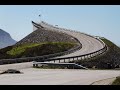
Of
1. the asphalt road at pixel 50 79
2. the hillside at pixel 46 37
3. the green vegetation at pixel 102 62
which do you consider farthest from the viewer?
the hillside at pixel 46 37

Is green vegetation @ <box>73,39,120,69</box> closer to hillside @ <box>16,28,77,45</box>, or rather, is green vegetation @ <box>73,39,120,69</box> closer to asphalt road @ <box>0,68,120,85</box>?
hillside @ <box>16,28,77,45</box>

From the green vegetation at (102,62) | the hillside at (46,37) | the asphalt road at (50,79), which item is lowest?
the asphalt road at (50,79)

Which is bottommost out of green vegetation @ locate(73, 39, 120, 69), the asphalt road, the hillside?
the asphalt road

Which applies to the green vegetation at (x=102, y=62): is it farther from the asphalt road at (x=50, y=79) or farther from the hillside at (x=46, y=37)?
the asphalt road at (x=50, y=79)

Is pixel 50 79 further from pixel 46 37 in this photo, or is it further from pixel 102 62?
pixel 46 37

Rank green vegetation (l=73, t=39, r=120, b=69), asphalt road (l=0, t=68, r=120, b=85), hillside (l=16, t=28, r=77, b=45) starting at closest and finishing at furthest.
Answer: asphalt road (l=0, t=68, r=120, b=85) < green vegetation (l=73, t=39, r=120, b=69) < hillside (l=16, t=28, r=77, b=45)

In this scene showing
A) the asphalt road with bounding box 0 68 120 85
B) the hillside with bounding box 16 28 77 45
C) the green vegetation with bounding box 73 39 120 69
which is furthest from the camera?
the hillside with bounding box 16 28 77 45

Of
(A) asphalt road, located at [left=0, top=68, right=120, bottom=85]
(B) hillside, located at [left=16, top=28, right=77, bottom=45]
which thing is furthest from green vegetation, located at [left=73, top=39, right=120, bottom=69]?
(A) asphalt road, located at [left=0, top=68, right=120, bottom=85]

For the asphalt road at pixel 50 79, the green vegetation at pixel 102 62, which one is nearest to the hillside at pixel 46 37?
the green vegetation at pixel 102 62

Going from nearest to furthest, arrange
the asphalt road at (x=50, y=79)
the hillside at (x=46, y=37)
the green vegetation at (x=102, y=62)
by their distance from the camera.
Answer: the asphalt road at (x=50, y=79) < the green vegetation at (x=102, y=62) < the hillside at (x=46, y=37)
